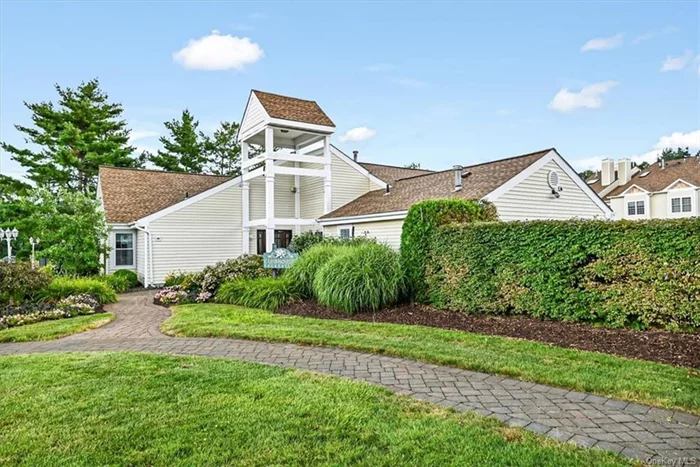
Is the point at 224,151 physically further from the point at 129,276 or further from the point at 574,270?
the point at 574,270

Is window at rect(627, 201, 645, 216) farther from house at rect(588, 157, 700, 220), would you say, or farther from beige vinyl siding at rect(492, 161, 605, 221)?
beige vinyl siding at rect(492, 161, 605, 221)

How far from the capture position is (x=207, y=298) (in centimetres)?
1209

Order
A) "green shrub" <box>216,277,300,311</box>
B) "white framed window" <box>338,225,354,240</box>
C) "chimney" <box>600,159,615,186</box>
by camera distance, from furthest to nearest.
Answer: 1. "chimney" <box>600,159,615,186</box>
2. "white framed window" <box>338,225,354,240</box>
3. "green shrub" <box>216,277,300,311</box>

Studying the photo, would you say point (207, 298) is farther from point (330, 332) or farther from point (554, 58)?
point (554, 58)

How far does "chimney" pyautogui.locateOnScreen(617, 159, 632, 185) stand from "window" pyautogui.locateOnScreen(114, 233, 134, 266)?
3689 centimetres

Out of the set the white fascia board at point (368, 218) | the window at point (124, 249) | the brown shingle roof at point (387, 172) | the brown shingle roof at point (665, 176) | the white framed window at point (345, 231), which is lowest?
the window at point (124, 249)

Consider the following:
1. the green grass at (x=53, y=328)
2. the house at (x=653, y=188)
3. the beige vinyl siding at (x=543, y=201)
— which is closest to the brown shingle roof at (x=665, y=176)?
the house at (x=653, y=188)

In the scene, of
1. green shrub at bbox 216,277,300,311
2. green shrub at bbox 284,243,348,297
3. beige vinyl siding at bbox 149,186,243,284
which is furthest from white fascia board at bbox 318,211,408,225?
green shrub at bbox 216,277,300,311

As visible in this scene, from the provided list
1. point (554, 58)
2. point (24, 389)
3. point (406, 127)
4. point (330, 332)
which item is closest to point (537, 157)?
point (554, 58)

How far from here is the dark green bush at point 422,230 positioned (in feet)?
Result: 32.1

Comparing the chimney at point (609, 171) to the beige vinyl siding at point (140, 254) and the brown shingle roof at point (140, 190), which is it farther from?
the beige vinyl siding at point (140, 254)

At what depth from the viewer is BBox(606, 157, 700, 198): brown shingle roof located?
99.8ft

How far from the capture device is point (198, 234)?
17.7 meters

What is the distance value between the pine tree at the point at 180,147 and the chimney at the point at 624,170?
34.8 meters
